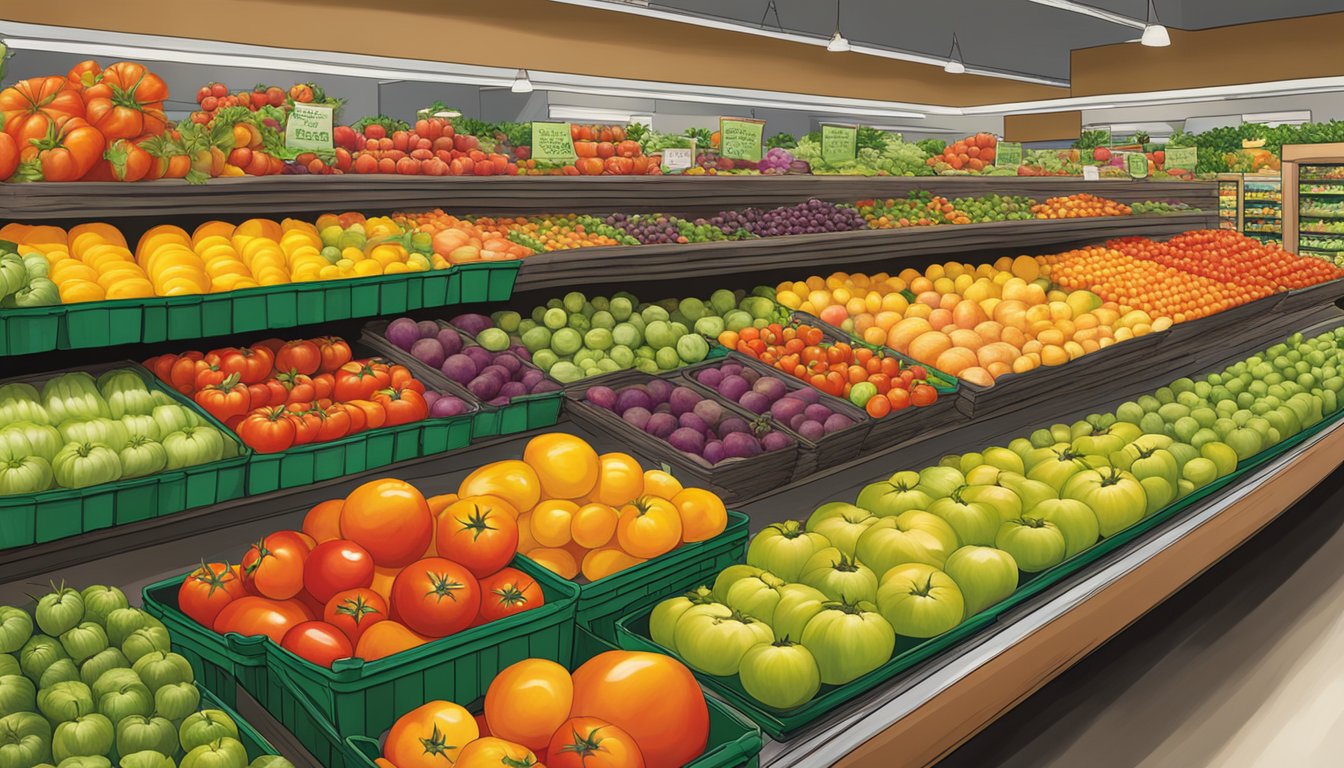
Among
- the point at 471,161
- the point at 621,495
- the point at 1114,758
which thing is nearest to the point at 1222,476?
the point at 1114,758

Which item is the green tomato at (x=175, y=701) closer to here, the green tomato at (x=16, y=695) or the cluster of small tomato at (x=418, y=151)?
the green tomato at (x=16, y=695)

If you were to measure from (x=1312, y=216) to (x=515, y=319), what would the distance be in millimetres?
9985

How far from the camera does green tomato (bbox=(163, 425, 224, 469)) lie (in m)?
1.86

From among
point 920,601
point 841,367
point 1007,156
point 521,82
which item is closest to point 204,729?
point 920,601

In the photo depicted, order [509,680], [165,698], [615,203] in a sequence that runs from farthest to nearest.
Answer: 1. [615,203]
2. [509,680]
3. [165,698]

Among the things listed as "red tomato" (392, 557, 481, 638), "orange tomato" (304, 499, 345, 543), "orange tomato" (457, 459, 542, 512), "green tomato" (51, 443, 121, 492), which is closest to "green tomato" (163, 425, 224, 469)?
"green tomato" (51, 443, 121, 492)

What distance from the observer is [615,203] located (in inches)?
149

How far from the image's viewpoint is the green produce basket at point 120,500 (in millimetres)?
1653

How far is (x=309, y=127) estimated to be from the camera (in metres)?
2.81

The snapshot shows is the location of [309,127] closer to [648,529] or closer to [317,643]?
[648,529]

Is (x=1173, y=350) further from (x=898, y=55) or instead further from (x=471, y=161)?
(x=898, y=55)

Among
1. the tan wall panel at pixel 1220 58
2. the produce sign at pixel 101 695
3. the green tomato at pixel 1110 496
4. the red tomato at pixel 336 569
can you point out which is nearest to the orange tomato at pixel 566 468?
the red tomato at pixel 336 569

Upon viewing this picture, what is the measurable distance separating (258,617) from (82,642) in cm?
24

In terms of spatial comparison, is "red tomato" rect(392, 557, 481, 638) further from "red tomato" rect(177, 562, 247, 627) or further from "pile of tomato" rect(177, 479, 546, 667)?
"red tomato" rect(177, 562, 247, 627)
